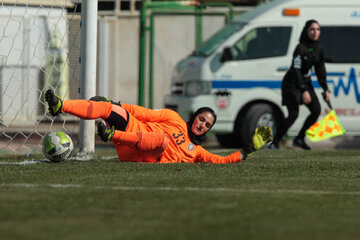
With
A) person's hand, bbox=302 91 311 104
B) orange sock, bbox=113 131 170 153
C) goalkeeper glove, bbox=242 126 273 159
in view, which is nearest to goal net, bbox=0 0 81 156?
orange sock, bbox=113 131 170 153

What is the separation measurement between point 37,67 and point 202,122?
5.18 metres

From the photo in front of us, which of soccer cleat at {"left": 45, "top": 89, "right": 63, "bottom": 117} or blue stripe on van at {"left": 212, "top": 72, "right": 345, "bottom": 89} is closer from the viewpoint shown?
soccer cleat at {"left": 45, "top": 89, "right": 63, "bottom": 117}

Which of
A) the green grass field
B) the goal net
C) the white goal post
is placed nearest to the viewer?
the green grass field

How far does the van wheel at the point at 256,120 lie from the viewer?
12578mm

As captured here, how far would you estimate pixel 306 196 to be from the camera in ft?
17.5

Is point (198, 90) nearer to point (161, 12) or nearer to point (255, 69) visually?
point (255, 69)

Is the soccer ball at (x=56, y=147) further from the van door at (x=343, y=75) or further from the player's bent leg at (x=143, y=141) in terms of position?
the van door at (x=343, y=75)

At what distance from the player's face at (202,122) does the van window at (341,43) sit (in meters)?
5.57

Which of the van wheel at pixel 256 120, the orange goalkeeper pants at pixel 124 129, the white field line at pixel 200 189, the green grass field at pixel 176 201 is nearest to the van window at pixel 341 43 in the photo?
the van wheel at pixel 256 120

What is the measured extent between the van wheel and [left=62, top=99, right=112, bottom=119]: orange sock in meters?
5.56

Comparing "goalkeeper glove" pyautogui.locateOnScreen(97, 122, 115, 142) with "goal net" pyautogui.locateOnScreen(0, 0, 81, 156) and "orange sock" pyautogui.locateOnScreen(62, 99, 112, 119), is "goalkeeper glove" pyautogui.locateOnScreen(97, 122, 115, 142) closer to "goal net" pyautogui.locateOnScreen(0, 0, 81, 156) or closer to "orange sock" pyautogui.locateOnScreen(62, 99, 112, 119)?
"orange sock" pyautogui.locateOnScreen(62, 99, 112, 119)

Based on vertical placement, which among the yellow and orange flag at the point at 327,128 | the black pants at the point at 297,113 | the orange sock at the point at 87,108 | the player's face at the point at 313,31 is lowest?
the yellow and orange flag at the point at 327,128

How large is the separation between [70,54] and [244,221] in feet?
18.9

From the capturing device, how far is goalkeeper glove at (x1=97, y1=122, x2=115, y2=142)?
6.83m
